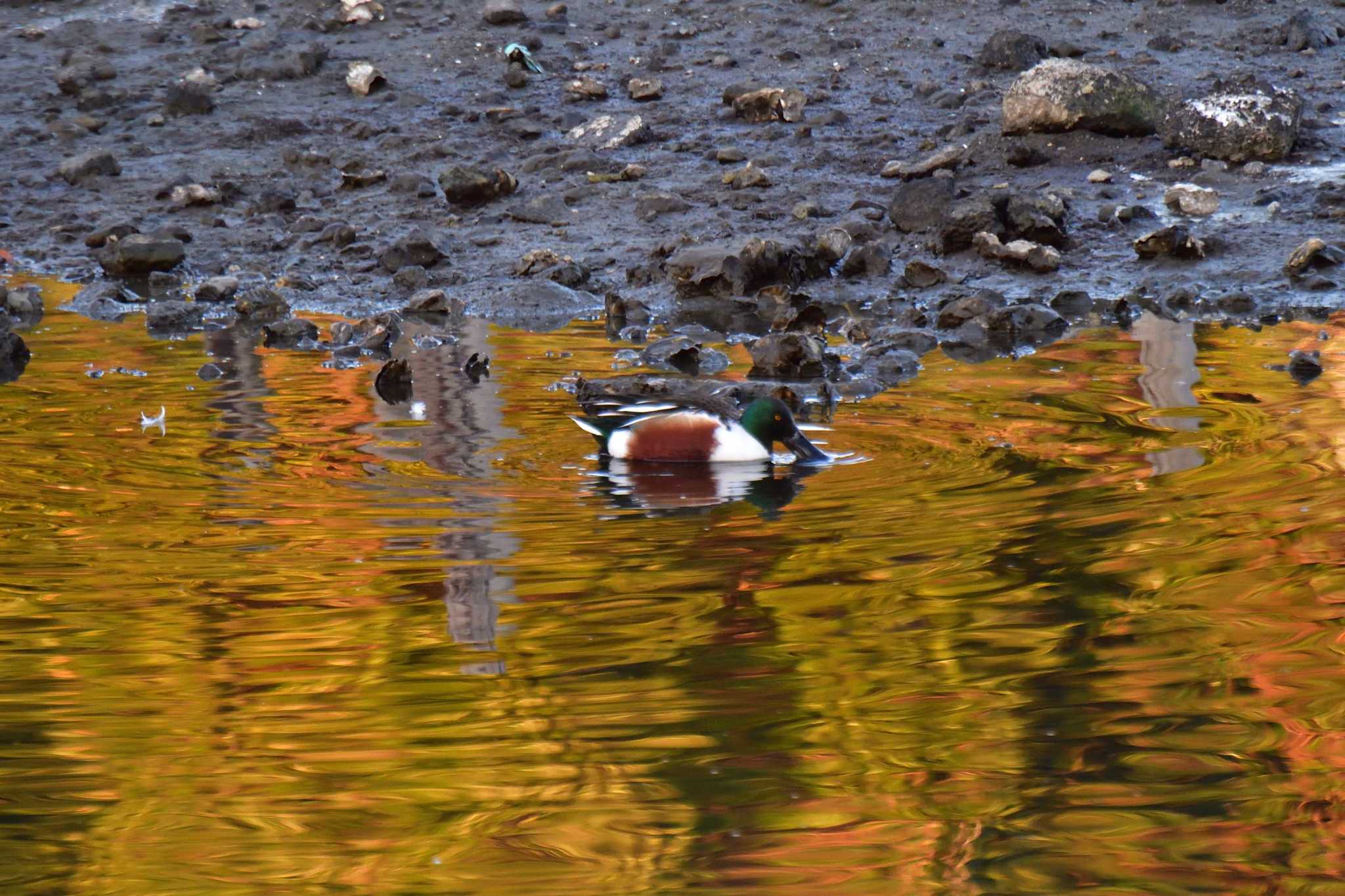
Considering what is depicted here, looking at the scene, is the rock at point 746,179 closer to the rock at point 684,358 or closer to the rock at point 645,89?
the rock at point 645,89

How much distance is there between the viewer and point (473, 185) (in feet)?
38.1

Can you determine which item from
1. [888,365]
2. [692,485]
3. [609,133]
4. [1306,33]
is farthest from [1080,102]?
[692,485]

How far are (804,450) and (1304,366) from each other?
246cm

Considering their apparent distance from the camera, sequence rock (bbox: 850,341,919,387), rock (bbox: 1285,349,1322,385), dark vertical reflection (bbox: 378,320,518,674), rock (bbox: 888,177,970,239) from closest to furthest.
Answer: dark vertical reflection (bbox: 378,320,518,674) → rock (bbox: 1285,349,1322,385) → rock (bbox: 850,341,919,387) → rock (bbox: 888,177,970,239)

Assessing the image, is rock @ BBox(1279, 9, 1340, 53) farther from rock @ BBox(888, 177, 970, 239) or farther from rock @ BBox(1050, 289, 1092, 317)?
A: rock @ BBox(1050, 289, 1092, 317)

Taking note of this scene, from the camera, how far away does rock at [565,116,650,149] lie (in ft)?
40.5

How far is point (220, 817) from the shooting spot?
3615 mm

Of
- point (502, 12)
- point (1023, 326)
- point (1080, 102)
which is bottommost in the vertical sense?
point (1023, 326)

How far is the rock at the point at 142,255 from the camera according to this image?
37.1ft

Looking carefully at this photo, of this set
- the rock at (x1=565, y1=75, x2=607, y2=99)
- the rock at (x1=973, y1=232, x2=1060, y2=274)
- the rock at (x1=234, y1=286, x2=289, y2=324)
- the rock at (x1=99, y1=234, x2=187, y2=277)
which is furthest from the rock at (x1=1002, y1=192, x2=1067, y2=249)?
the rock at (x1=99, y1=234, x2=187, y2=277)

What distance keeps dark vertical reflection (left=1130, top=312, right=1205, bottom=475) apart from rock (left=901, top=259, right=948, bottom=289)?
1191mm

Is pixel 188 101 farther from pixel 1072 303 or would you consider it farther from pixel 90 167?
pixel 1072 303

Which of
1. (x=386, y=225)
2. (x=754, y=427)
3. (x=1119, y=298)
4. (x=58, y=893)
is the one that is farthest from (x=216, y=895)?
(x=386, y=225)

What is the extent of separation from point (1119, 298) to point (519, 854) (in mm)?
6856
